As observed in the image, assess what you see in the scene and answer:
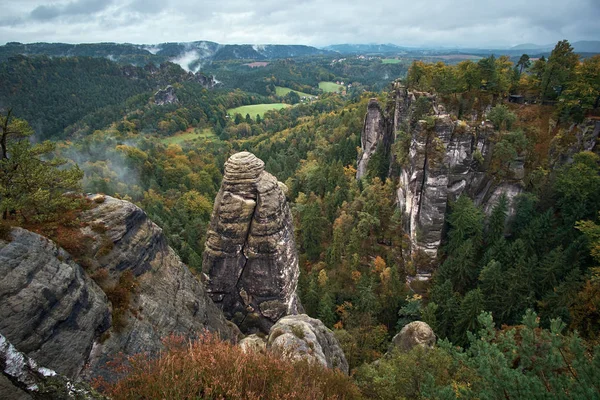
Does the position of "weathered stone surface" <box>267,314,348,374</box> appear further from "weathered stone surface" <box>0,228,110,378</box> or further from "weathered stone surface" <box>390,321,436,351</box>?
"weathered stone surface" <box>390,321,436,351</box>

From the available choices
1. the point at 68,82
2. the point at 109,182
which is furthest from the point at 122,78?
the point at 109,182

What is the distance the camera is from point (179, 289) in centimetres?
1727

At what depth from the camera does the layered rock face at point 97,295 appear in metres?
9.99

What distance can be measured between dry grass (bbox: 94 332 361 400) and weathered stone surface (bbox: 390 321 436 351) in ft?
63.4

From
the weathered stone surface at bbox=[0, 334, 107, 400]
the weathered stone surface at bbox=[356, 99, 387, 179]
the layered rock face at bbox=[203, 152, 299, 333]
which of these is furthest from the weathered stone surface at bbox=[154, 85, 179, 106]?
the weathered stone surface at bbox=[0, 334, 107, 400]

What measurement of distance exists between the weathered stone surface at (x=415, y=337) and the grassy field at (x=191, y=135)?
118 metres

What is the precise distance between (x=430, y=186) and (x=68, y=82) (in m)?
192

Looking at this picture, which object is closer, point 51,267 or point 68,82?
point 51,267

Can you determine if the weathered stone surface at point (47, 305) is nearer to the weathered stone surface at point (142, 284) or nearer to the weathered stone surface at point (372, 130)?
the weathered stone surface at point (142, 284)

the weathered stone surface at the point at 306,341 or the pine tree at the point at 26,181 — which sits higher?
the pine tree at the point at 26,181

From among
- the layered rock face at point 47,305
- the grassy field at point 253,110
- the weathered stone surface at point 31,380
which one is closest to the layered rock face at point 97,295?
the layered rock face at point 47,305

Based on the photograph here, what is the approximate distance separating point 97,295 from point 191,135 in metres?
135

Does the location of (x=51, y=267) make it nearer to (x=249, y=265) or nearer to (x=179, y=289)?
(x=179, y=289)

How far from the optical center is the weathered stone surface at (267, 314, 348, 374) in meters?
17.0
